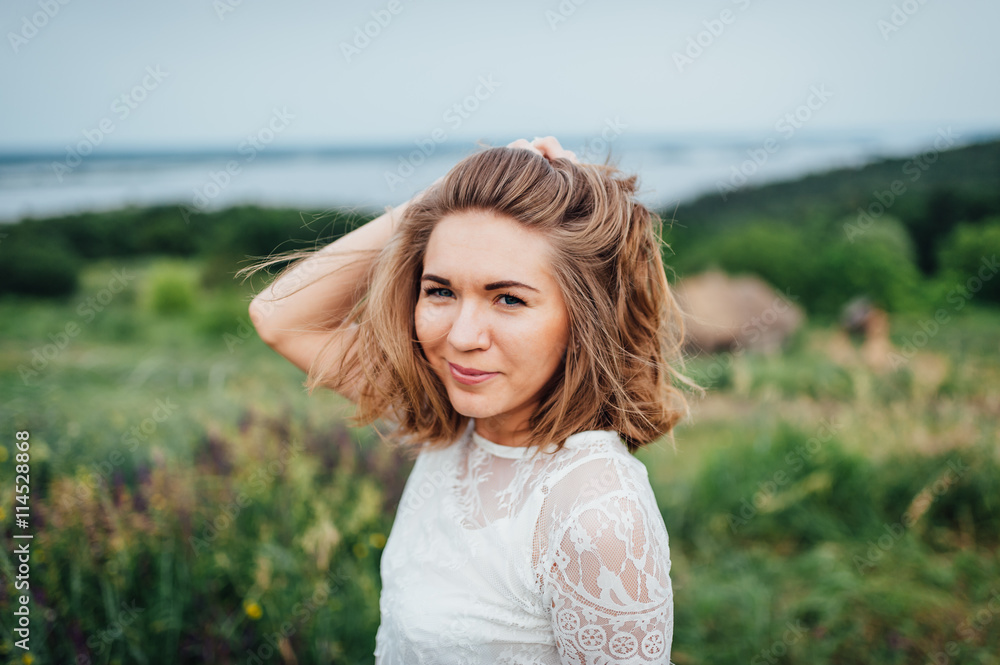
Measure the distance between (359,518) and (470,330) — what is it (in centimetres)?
192

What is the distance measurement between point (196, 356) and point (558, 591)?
272 inches

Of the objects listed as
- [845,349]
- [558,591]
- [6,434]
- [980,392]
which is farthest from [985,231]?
[6,434]

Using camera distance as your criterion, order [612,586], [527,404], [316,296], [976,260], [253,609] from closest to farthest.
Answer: [612,586] < [527,404] < [316,296] < [253,609] < [976,260]

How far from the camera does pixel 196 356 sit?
7.19 meters

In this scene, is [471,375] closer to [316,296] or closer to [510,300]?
[510,300]

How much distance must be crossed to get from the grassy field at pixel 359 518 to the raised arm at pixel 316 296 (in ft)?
2.26

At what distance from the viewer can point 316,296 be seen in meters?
2.07

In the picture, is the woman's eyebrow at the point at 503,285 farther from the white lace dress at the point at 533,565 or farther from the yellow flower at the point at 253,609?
the yellow flower at the point at 253,609

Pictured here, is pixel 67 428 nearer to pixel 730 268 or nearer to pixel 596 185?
pixel 596 185

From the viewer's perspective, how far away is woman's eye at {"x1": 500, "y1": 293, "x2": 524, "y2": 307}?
5.03 ft

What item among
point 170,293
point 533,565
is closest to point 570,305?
point 533,565

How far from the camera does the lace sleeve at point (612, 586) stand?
1281 millimetres

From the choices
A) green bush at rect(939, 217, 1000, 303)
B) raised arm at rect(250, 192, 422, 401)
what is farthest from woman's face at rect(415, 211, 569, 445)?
green bush at rect(939, 217, 1000, 303)

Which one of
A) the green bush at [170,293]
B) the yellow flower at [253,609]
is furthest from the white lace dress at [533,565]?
the green bush at [170,293]
